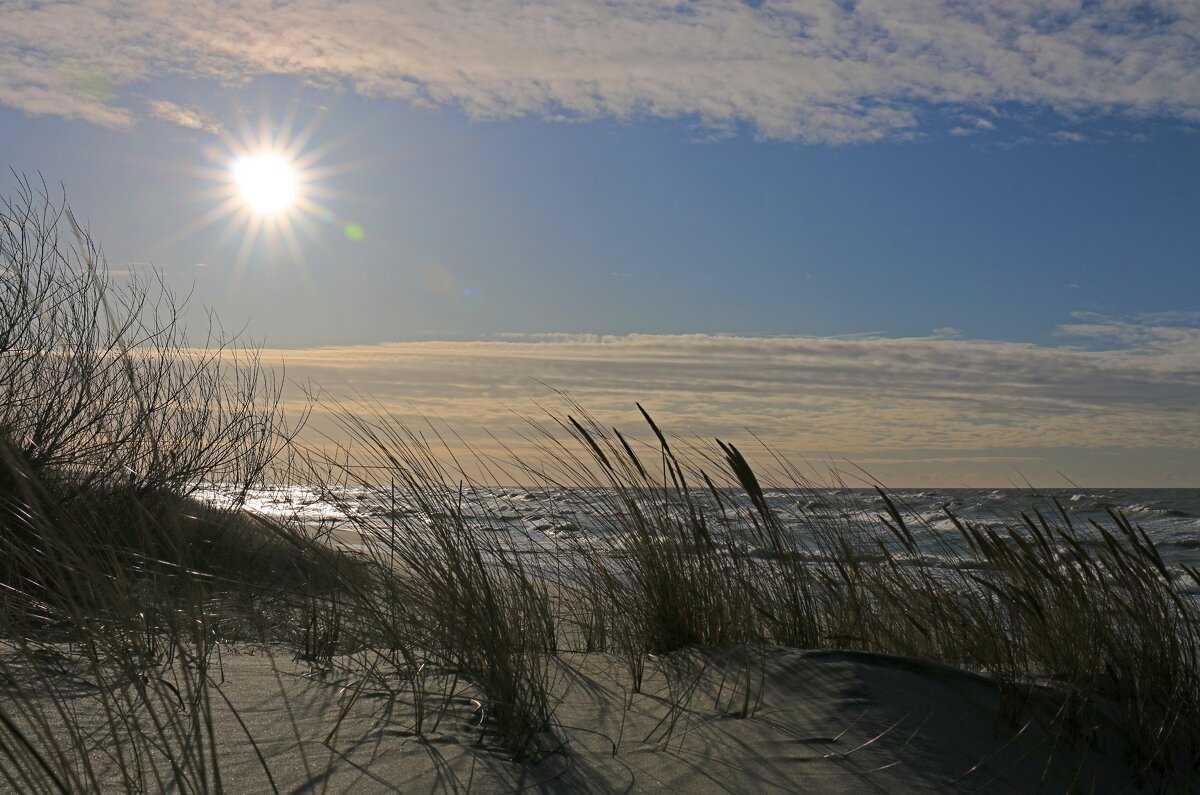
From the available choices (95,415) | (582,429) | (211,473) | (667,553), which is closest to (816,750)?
(667,553)

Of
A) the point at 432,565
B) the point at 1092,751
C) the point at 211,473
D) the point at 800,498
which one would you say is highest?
the point at 211,473

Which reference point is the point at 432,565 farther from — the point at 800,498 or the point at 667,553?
the point at 800,498

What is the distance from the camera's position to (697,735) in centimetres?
210

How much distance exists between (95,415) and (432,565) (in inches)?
171

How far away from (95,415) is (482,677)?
15.6 ft

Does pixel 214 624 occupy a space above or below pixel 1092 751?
above

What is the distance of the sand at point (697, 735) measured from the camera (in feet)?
5.94

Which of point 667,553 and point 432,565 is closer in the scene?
point 432,565

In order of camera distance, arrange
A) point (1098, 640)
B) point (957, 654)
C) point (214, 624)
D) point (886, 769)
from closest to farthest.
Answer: point (886, 769) → point (1098, 640) → point (214, 624) → point (957, 654)

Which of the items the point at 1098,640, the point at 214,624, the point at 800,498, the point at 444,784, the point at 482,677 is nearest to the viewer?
the point at 444,784

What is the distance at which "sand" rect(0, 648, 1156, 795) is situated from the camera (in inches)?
71.3

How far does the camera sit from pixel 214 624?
116 inches

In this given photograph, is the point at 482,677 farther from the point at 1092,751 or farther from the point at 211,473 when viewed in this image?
the point at 211,473

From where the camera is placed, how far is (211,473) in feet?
25.1
